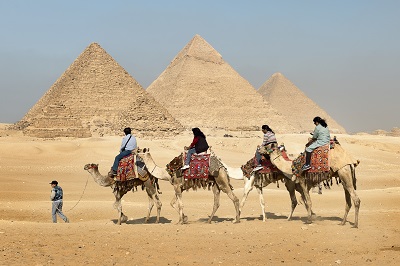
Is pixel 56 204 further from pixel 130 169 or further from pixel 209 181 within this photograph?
pixel 209 181

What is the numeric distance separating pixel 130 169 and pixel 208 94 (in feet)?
452

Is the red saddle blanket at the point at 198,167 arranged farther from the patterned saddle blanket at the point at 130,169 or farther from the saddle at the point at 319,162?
the saddle at the point at 319,162

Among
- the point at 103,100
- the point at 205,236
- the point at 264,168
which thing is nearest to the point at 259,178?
the point at 264,168

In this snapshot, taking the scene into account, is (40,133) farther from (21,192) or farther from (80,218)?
(80,218)

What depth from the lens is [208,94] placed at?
148 meters

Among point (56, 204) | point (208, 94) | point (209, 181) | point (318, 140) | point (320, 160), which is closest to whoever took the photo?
point (320, 160)

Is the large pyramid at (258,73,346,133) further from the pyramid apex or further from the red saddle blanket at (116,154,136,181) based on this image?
the red saddle blanket at (116,154,136,181)

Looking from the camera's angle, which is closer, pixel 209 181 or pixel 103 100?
pixel 209 181

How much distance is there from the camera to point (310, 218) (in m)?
10.6

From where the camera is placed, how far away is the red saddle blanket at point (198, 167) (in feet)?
35.1

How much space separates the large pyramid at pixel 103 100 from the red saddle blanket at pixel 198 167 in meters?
66.3

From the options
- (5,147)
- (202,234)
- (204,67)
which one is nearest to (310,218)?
(202,234)

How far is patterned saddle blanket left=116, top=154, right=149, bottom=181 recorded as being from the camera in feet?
35.7

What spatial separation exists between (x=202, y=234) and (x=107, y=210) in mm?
5258
